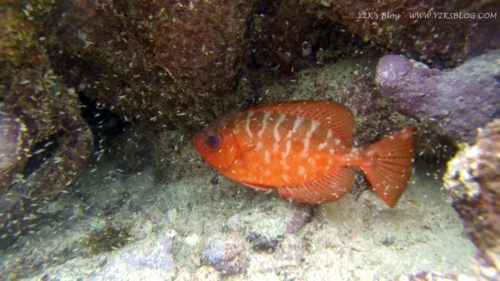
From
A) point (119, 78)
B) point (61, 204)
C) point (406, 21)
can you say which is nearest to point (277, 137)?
point (406, 21)

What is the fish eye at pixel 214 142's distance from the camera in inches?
148

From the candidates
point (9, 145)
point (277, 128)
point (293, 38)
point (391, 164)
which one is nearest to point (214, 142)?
point (277, 128)

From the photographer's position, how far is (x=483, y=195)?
2.28 meters

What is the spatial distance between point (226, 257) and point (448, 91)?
2.35 metres

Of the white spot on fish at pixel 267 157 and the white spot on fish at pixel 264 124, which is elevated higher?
the white spot on fish at pixel 264 124

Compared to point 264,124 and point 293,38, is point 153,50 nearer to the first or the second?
point 264,124

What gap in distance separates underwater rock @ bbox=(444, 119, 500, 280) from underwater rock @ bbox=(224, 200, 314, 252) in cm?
145

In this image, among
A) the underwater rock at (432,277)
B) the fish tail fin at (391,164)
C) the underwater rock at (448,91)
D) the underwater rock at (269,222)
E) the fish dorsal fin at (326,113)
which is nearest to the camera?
the underwater rock at (432,277)

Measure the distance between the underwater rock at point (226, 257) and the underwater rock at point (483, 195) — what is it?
1.76m

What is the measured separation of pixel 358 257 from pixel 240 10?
241 centimetres

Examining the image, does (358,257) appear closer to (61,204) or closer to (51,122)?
(51,122)

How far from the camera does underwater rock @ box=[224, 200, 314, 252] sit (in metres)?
3.42

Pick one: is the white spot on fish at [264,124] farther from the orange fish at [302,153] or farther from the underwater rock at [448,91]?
the underwater rock at [448,91]

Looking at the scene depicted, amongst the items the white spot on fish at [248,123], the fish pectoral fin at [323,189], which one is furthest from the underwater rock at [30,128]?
the fish pectoral fin at [323,189]
